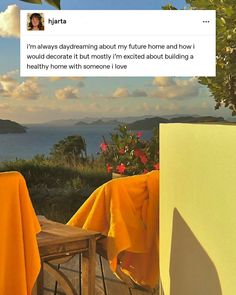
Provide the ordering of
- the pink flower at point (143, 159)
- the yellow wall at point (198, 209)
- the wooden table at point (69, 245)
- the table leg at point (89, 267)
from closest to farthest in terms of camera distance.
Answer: the yellow wall at point (198, 209) → the wooden table at point (69, 245) → the table leg at point (89, 267) → the pink flower at point (143, 159)

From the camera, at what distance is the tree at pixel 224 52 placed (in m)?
1.76

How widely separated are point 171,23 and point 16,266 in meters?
2.00

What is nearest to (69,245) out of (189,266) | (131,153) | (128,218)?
(128,218)

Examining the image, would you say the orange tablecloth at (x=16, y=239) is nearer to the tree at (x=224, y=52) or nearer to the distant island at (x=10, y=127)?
the tree at (x=224, y=52)

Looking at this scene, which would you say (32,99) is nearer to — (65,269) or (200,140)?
(65,269)

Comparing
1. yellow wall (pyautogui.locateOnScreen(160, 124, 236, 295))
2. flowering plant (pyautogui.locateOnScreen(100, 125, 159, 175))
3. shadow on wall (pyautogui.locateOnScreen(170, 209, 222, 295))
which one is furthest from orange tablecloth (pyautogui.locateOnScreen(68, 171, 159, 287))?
flowering plant (pyautogui.locateOnScreen(100, 125, 159, 175))

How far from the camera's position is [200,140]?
180 cm

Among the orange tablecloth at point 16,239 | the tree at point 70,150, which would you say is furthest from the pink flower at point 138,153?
the tree at point 70,150

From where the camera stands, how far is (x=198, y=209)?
6.08 ft

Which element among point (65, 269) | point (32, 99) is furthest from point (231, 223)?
point (32, 99)

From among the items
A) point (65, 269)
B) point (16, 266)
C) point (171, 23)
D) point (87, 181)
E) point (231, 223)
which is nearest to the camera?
point (231, 223)

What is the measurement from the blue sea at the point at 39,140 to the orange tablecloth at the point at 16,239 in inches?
186

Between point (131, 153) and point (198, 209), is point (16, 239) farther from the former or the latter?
point (131, 153)

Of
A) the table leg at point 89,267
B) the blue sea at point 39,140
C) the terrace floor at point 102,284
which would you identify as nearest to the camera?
the table leg at point 89,267
